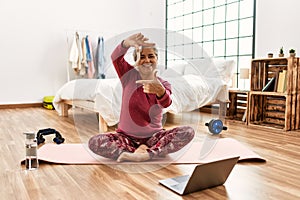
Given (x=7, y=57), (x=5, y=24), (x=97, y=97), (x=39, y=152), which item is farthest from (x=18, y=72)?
(x=39, y=152)

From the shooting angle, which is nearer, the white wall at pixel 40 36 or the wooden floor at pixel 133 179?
the wooden floor at pixel 133 179

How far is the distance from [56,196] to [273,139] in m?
1.69

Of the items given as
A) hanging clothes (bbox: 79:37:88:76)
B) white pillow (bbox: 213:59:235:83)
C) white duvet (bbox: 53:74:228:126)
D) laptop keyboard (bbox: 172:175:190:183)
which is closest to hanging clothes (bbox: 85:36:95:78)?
hanging clothes (bbox: 79:37:88:76)

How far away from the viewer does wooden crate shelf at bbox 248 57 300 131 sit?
8.52 ft

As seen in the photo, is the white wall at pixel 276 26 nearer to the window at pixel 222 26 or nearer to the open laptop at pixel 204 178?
the window at pixel 222 26

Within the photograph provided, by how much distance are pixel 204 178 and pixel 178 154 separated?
481 millimetres

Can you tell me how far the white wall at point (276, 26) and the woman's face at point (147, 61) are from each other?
2.04 meters

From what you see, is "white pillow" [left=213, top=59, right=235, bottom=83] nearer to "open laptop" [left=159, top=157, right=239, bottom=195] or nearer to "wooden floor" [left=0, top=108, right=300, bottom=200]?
"wooden floor" [left=0, top=108, right=300, bottom=200]

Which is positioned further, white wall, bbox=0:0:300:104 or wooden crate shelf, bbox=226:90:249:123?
white wall, bbox=0:0:300:104

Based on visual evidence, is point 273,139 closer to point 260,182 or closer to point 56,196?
point 260,182

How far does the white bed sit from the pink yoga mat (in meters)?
0.33

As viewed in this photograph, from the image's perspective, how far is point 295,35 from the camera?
288 cm

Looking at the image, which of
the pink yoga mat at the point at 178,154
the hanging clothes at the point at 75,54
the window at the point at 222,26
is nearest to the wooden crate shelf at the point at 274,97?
the window at the point at 222,26

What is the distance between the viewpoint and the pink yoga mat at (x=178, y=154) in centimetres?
166
